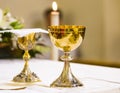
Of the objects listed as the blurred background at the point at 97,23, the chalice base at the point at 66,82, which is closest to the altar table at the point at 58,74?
the chalice base at the point at 66,82

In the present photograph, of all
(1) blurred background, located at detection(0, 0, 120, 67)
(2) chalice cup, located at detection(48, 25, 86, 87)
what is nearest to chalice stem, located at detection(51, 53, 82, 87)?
(2) chalice cup, located at detection(48, 25, 86, 87)

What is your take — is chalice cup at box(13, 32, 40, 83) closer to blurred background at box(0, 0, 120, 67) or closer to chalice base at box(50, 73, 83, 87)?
chalice base at box(50, 73, 83, 87)

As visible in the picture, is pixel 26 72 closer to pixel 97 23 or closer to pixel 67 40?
pixel 67 40

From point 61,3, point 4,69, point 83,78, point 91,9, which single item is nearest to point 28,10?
point 61,3

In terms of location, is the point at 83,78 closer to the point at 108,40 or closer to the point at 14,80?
the point at 14,80

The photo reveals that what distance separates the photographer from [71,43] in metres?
0.72

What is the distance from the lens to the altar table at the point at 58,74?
27.5 inches

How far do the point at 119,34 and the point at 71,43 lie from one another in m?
2.10

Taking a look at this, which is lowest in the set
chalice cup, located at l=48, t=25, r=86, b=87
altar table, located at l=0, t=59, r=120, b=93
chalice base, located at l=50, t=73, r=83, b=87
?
altar table, located at l=0, t=59, r=120, b=93

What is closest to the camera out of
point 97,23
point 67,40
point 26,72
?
point 67,40

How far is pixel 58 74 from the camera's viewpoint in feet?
3.03

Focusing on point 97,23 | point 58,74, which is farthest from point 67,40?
point 97,23

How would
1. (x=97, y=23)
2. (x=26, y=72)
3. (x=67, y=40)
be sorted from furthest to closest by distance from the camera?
1. (x=97, y=23)
2. (x=26, y=72)
3. (x=67, y=40)

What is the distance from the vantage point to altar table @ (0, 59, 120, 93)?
699 mm
